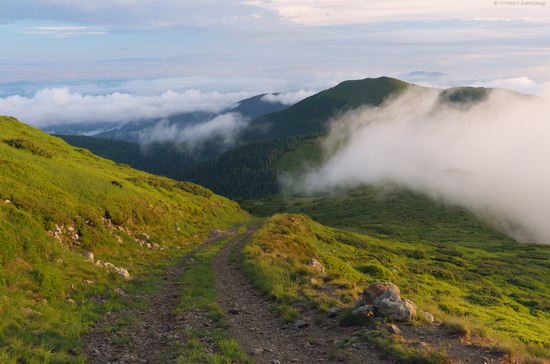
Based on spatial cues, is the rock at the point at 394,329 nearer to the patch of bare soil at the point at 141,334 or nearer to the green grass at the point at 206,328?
the green grass at the point at 206,328

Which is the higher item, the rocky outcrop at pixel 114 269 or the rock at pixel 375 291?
the rock at pixel 375 291

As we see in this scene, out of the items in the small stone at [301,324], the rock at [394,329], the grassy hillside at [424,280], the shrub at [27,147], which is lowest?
the grassy hillside at [424,280]

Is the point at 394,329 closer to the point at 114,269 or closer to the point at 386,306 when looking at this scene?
the point at 386,306

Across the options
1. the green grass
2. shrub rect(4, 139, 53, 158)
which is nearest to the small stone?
the green grass

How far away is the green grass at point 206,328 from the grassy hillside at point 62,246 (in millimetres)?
3593

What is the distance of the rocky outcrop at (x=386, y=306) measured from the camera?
16328mm

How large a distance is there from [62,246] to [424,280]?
37679 millimetres

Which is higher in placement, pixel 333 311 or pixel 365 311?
pixel 365 311

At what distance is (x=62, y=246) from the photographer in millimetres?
25172

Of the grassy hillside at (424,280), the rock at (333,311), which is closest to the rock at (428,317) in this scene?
the grassy hillside at (424,280)

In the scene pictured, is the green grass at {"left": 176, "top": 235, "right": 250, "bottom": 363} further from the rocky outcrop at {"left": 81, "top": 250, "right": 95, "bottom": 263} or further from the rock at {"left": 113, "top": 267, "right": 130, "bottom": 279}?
the rocky outcrop at {"left": 81, "top": 250, "right": 95, "bottom": 263}

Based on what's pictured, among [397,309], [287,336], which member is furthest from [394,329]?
[287,336]

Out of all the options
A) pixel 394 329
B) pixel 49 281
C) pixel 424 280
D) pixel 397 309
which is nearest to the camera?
pixel 394 329

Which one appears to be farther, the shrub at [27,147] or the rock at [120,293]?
the shrub at [27,147]
